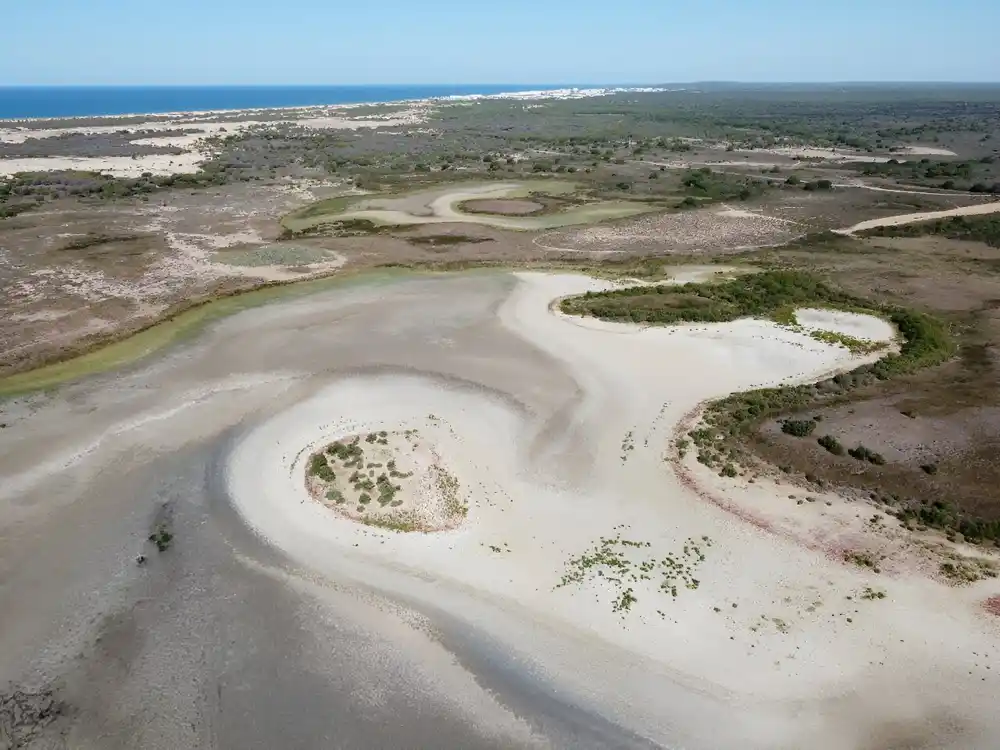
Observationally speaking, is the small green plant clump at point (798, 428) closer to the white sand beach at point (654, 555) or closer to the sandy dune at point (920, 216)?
the white sand beach at point (654, 555)

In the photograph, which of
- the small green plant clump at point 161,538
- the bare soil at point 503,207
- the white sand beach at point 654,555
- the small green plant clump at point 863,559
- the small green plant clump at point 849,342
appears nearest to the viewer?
the white sand beach at point 654,555

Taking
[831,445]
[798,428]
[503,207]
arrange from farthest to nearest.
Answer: [503,207]
[798,428]
[831,445]

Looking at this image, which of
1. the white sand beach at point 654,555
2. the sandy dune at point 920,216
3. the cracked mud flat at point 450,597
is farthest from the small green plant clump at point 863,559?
the sandy dune at point 920,216

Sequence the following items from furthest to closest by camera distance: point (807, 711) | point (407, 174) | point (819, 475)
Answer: point (407, 174) < point (819, 475) < point (807, 711)

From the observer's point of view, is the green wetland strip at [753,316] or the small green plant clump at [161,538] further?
the green wetland strip at [753,316]

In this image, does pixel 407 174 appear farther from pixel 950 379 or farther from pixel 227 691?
pixel 227 691

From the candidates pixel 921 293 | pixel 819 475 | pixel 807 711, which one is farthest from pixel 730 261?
pixel 807 711

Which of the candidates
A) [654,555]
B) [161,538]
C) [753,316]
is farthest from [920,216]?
[161,538]

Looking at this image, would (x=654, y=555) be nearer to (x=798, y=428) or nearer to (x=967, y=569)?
(x=967, y=569)
